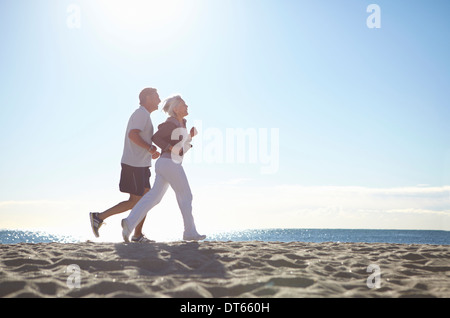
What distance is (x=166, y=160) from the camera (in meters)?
5.41

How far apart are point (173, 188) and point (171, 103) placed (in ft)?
4.43

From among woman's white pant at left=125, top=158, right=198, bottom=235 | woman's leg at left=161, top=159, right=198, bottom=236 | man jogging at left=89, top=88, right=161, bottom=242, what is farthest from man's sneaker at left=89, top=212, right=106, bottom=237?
woman's leg at left=161, top=159, right=198, bottom=236

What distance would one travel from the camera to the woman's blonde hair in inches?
223

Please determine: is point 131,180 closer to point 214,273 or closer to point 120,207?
point 120,207

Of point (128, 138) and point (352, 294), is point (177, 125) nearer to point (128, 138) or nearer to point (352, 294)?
point (128, 138)

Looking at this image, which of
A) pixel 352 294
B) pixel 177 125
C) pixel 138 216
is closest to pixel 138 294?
pixel 352 294

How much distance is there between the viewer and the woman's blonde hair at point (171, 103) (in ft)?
18.6

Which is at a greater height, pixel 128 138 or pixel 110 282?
pixel 128 138

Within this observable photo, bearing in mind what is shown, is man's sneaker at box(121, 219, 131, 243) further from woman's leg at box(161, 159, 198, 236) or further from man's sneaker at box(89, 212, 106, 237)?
woman's leg at box(161, 159, 198, 236)

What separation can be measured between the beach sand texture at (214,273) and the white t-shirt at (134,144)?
150 cm

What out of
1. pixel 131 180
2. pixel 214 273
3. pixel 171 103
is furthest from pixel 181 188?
pixel 214 273

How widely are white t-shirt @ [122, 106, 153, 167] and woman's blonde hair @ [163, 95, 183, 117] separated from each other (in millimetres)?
358
